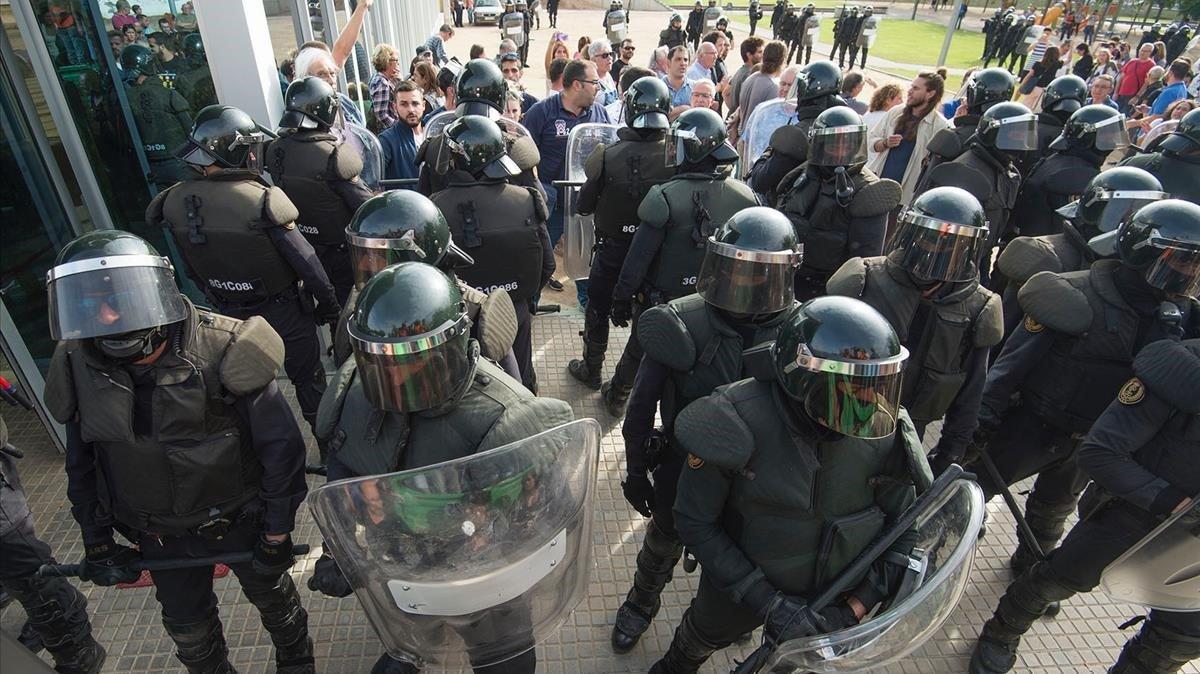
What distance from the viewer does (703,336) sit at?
Result: 9.43 ft

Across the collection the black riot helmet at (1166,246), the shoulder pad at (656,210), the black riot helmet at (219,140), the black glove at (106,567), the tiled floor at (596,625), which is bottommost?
the tiled floor at (596,625)

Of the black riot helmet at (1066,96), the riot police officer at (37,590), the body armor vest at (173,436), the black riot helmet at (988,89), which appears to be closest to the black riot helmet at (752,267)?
the body armor vest at (173,436)

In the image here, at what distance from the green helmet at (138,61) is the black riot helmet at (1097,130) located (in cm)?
740

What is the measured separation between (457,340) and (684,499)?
101 cm

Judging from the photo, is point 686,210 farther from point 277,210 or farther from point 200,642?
point 200,642

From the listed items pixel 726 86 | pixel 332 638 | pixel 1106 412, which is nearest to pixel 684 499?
pixel 1106 412

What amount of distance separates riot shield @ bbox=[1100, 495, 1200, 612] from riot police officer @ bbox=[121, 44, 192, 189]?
6.45m

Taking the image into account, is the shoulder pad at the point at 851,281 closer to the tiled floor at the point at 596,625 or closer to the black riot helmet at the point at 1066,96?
the tiled floor at the point at 596,625

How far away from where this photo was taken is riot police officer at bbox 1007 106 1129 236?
17.1ft

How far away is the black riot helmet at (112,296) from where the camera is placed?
7.01 feet

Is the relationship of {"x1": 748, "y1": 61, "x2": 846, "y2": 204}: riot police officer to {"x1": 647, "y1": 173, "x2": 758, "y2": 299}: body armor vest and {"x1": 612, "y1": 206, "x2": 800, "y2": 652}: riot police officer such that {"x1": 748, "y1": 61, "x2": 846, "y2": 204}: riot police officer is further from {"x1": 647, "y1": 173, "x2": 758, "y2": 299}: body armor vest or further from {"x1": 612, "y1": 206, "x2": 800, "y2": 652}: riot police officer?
{"x1": 612, "y1": 206, "x2": 800, "y2": 652}: riot police officer

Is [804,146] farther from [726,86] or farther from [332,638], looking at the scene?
[726,86]

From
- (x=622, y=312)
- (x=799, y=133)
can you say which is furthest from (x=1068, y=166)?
(x=622, y=312)

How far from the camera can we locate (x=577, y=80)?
246 inches
